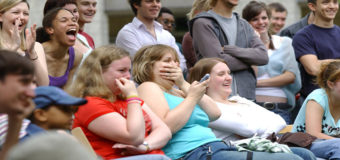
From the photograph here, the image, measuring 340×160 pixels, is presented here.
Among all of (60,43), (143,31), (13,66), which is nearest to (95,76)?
(60,43)

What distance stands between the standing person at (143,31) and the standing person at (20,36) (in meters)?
1.23

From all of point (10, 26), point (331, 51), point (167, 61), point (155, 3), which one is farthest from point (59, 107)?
point (331, 51)

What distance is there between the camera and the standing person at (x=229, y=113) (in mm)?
4957

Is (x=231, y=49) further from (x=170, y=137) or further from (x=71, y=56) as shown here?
(x=170, y=137)

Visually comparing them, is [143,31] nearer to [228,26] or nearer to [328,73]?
[228,26]

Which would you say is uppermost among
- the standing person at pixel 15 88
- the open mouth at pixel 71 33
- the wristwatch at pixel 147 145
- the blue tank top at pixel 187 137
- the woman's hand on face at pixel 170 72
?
the standing person at pixel 15 88

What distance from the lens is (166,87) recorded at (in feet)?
15.0

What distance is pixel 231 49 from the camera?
573cm

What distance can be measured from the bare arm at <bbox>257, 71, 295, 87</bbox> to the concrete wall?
283 inches

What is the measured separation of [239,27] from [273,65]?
0.97 meters

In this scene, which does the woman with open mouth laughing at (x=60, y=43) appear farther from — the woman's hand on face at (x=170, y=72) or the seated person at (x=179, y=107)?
the woman's hand on face at (x=170, y=72)

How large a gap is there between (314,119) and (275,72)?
1717 millimetres

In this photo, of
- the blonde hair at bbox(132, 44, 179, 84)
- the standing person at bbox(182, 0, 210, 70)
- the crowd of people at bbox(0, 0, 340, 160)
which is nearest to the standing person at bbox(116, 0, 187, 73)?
the crowd of people at bbox(0, 0, 340, 160)

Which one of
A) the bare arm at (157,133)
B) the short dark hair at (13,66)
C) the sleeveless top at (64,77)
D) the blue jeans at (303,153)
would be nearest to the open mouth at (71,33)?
the sleeveless top at (64,77)
